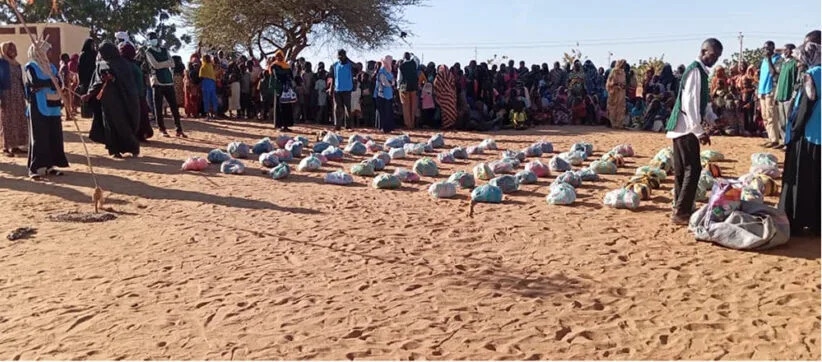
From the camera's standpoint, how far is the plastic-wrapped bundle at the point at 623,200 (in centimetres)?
670

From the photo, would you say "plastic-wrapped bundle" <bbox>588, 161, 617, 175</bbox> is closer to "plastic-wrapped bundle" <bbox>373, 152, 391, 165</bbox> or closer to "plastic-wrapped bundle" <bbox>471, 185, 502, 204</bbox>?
"plastic-wrapped bundle" <bbox>471, 185, 502, 204</bbox>

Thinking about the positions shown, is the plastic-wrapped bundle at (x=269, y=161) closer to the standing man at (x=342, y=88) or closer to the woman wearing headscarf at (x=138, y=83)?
the woman wearing headscarf at (x=138, y=83)

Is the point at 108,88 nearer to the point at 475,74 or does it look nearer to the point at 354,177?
the point at 354,177

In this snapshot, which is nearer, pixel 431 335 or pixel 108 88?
pixel 431 335

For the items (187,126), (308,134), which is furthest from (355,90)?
(187,126)

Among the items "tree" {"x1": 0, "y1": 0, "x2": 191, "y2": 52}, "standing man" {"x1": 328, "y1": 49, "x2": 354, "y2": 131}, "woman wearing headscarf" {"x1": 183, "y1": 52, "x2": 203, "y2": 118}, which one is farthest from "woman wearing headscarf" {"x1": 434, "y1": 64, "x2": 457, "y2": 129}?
"tree" {"x1": 0, "y1": 0, "x2": 191, "y2": 52}

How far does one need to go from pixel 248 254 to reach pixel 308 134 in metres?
8.63

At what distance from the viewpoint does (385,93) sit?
45.5 feet

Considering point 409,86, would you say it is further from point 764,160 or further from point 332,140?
point 764,160

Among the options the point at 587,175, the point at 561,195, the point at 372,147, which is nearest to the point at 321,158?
the point at 372,147

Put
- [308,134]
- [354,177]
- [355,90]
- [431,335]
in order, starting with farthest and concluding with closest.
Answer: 1. [355,90]
2. [308,134]
3. [354,177]
4. [431,335]

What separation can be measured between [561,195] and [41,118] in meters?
5.92

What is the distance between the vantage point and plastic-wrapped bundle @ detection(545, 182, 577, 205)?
274 inches

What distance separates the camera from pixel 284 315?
3.93 meters
